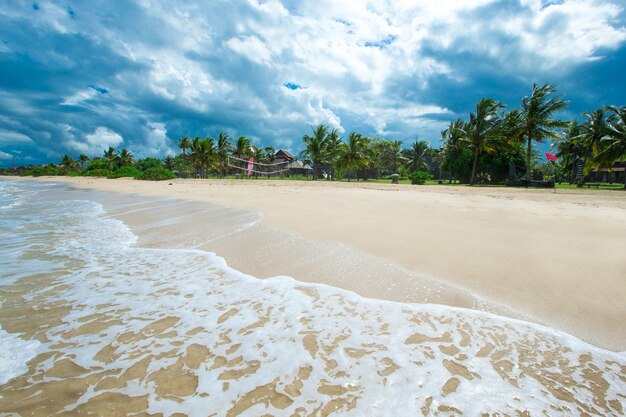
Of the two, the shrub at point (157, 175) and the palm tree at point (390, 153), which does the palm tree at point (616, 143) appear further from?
the shrub at point (157, 175)

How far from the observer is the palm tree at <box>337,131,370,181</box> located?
3812 centimetres

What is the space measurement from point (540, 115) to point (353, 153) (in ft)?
65.6

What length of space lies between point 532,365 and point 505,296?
1062mm

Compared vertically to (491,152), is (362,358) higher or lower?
lower

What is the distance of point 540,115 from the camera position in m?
26.2

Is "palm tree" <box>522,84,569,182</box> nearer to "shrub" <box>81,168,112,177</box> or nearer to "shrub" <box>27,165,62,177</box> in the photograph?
"shrub" <box>81,168,112,177</box>

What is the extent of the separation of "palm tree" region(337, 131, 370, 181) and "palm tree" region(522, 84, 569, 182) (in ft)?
58.3

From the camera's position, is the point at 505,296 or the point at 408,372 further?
the point at 505,296

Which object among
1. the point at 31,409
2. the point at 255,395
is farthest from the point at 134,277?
the point at 255,395

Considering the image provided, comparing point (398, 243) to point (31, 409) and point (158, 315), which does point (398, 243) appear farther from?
point (31, 409)

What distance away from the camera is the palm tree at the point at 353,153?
38125 millimetres

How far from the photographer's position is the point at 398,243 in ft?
14.8

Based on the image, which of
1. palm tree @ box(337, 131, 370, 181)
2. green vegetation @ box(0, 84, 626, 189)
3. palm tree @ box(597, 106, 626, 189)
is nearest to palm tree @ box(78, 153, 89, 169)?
green vegetation @ box(0, 84, 626, 189)

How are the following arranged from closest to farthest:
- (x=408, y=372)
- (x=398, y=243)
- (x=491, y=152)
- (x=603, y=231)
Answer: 1. (x=408, y=372)
2. (x=398, y=243)
3. (x=603, y=231)
4. (x=491, y=152)
